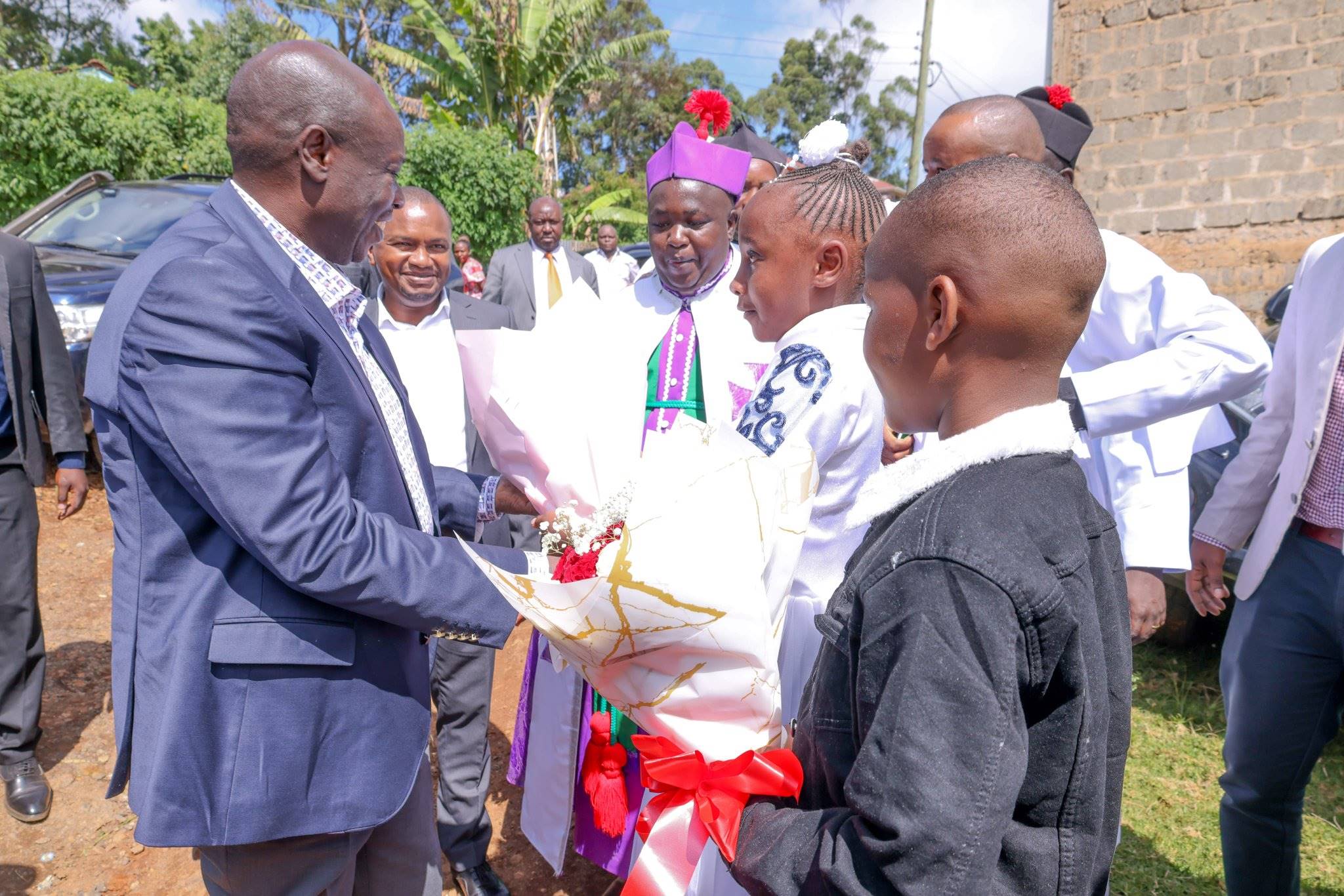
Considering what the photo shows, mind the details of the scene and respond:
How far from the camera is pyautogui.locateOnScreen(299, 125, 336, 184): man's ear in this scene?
1794mm

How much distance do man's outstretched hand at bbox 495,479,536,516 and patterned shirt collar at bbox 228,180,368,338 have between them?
60 centimetres

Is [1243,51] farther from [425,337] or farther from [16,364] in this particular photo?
[16,364]

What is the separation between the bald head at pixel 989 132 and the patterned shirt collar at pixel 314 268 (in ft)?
5.51

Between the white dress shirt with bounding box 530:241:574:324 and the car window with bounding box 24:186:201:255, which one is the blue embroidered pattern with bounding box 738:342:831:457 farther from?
the car window with bounding box 24:186:201:255

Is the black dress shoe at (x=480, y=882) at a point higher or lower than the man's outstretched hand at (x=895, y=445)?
lower

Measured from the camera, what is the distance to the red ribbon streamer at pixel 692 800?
4.51 ft

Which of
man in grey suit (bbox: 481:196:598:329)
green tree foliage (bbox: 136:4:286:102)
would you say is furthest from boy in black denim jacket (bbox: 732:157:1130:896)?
green tree foliage (bbox: 136:4:286:102)

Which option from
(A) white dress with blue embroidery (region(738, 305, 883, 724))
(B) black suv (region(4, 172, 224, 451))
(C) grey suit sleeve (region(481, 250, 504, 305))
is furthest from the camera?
(C) grey suit sleeve (region(481, 250, 504, 305))

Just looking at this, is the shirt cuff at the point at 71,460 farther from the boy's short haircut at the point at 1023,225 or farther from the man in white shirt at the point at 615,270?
the boy's short haircut at the point at 1023,225

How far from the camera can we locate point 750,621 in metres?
1.40

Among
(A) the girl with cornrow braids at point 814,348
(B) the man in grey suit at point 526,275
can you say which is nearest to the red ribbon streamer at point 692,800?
(A) the girl with cornrow braids at point 814,348

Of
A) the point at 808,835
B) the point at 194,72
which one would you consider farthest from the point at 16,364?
the point at 194,72

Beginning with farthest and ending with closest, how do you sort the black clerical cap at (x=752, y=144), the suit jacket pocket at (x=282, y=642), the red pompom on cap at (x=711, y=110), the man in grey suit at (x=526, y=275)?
the man in grey suit at (x=526, y=275)
the black clerical cap at (x=752, y=144)
the red pompom on cap at (x=711, y=110)
the suit jacket pocket at (x=282, y=642)

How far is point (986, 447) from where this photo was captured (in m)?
1.20
